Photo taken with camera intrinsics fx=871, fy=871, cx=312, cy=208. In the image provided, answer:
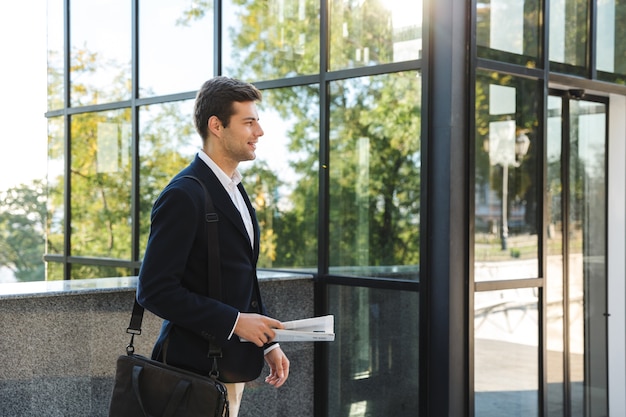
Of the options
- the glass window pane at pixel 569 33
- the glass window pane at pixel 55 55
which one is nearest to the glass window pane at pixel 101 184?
the glass window pane at pixel 55 55

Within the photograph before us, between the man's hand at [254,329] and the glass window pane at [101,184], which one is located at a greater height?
the glass window pane at [101,184]

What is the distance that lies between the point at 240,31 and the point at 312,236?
1.84 metres

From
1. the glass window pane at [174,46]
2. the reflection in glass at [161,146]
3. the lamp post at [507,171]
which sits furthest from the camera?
the reflection in glass at [161,146]

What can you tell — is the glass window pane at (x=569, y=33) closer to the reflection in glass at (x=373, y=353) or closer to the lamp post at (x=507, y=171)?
the lamp post at (x=507, y=171)

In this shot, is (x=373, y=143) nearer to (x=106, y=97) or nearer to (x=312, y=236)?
(x=312, y=236)

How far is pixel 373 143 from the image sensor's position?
5883 millimetres

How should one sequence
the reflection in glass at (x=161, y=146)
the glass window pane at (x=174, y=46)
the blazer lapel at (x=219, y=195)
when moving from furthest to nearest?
the reflection in glass at (x=161, y=146) → the glass window pane at (x=174, y=46) → the blazer lapel at (x=219, y=195)

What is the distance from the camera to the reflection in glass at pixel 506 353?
18.2ft

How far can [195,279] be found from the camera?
288cm

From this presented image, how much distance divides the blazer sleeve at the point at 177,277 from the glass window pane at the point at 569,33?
4024 millimetres

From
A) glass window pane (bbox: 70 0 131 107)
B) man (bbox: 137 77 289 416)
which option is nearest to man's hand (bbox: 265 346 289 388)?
man (bbox: 137 77 289 416)

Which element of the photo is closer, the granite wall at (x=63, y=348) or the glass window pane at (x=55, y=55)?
the granite wall at (x=63, y=348)

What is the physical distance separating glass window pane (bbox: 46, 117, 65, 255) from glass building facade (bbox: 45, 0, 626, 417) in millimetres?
2250

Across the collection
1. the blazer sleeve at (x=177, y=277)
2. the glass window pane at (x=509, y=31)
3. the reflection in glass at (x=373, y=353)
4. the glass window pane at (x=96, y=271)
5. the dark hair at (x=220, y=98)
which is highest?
the glass window pane at (x=509, y=31)
